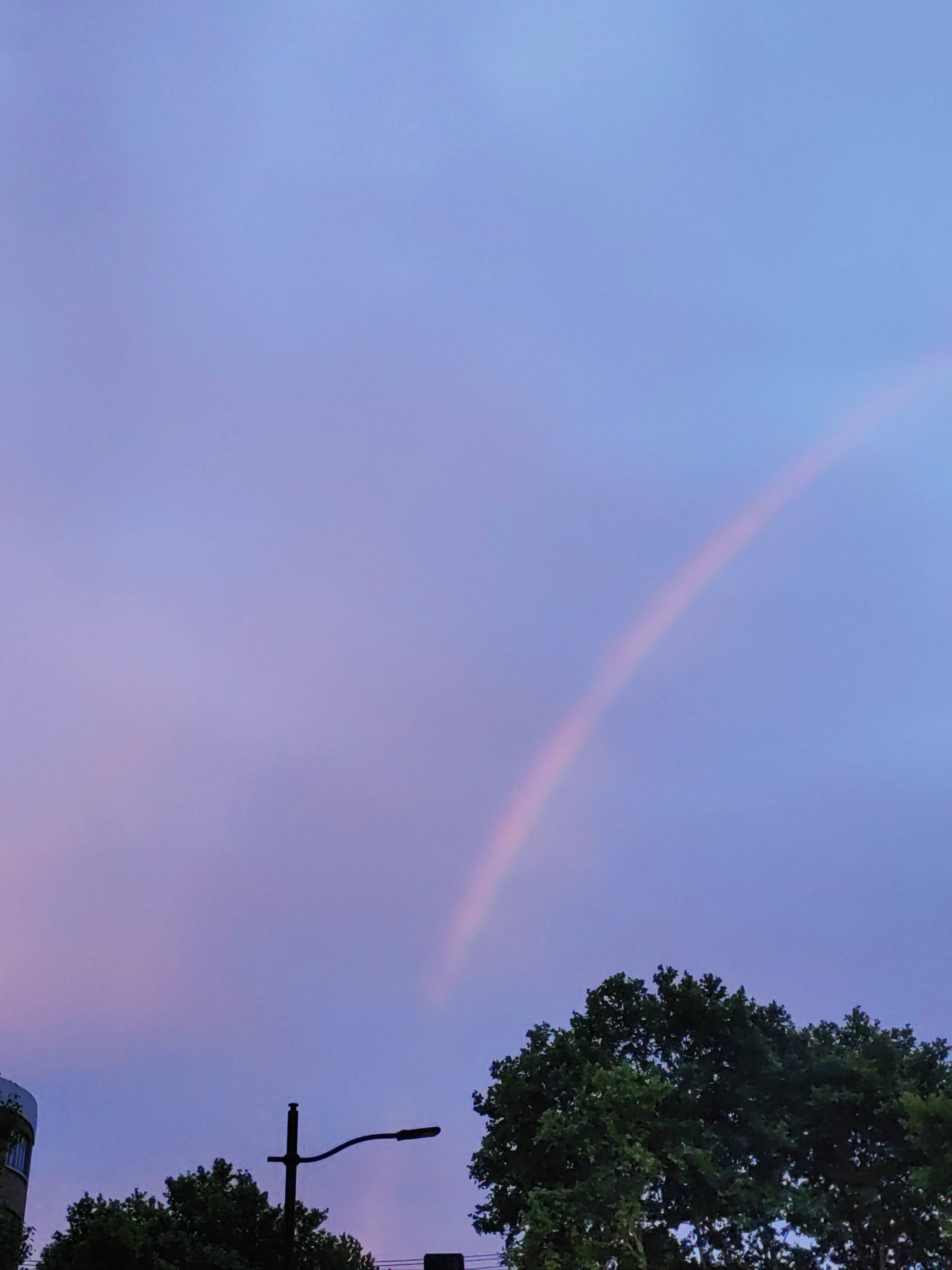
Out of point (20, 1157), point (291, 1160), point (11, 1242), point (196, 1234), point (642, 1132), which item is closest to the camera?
point (291, 1160)

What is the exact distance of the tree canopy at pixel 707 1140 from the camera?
51250 mm

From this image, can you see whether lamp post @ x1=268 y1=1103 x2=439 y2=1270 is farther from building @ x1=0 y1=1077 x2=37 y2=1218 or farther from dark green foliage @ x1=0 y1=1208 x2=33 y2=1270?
building @ x1=0 y1=1077 x2=37 y2=1218

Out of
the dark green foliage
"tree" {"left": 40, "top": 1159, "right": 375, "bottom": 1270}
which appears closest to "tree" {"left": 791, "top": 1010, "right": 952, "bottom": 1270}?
"tree" {"left": 40, "top": 1159, "right": 375, "bottom": 1270}

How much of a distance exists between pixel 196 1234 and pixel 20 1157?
3928 centimetres

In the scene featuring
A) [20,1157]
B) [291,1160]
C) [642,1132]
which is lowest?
[291,1160]

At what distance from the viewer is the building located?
8719 centimetres

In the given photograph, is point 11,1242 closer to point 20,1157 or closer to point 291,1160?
point 291,1160

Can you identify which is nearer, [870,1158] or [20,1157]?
[870,1158]

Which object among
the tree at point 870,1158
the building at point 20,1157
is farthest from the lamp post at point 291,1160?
the building at point 20,1157

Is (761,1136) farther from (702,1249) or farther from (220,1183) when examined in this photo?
(220,1183)

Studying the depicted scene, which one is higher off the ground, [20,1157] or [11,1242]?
[20,1157]

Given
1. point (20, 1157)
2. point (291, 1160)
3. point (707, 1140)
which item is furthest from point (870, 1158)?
point (20, 1157)

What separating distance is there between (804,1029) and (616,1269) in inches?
585

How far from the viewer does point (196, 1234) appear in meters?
59.7
